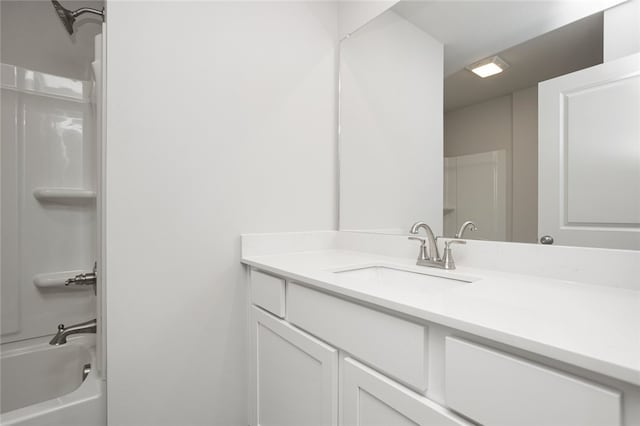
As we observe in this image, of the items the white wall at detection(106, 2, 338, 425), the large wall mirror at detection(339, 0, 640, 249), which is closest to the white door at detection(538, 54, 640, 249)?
the large wall mirror at detection(339, 0, 640, 249)

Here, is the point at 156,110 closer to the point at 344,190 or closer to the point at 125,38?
the point at 125,38

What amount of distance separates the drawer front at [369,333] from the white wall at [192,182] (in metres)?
0.49

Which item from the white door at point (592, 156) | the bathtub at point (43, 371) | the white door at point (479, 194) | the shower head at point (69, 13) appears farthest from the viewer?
the bathtub at point (43, 371)

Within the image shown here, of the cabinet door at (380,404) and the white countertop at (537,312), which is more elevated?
the white countertop at (537,312)

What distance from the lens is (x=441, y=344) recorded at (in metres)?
0.61

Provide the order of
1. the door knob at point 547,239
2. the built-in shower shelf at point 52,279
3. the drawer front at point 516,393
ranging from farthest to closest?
the built-in shower shelf at point 52,279 → the door knob at point 547,239 → the drawer front at point 516,393

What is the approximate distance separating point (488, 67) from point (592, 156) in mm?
450

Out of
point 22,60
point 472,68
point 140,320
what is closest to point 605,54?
point 472,68

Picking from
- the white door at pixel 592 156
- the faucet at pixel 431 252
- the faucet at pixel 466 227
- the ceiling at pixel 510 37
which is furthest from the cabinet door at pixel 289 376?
the ceiling at pixel 510 37

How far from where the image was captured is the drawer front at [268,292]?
106cm

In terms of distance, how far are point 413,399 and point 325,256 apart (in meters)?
0.77

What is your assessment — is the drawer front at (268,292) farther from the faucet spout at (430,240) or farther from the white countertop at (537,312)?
the faucet spout at (430,240)

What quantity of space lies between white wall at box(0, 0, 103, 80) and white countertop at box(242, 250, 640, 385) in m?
1.67

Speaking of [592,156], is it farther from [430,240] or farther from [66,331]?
[66,331]
